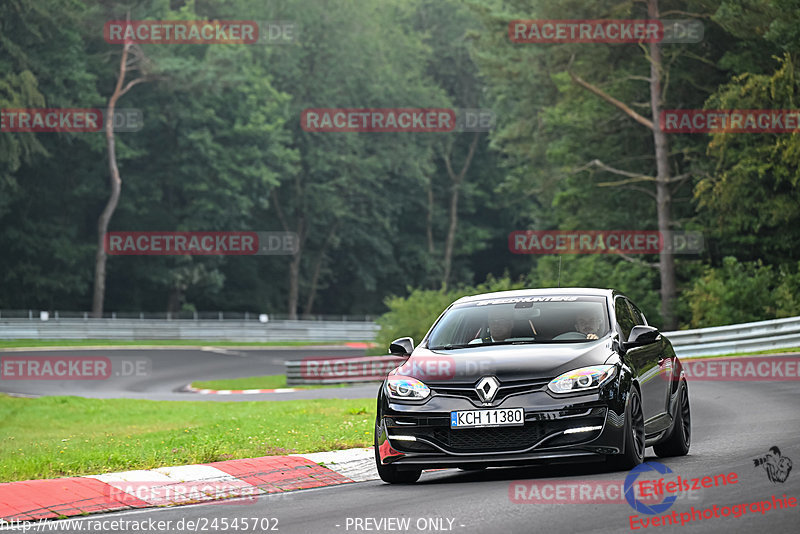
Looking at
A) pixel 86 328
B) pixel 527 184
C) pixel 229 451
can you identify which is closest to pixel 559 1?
pixel 527 184

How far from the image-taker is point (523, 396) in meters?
9.66

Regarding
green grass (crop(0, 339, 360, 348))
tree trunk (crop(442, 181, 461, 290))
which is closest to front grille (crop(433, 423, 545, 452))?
green grass (crop(0, 339, 360, 348))

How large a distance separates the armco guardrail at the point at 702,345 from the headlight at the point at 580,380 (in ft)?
65.4

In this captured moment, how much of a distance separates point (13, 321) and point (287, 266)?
26.1 metres

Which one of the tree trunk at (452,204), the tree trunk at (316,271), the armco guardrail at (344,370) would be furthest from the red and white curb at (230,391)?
the tree trunk at (452,204)

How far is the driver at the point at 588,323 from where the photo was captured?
10.8m

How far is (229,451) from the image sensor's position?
12.6 meters

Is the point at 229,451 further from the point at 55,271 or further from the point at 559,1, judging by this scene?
the point at 55,271

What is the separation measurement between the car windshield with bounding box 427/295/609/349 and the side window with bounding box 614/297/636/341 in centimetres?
19

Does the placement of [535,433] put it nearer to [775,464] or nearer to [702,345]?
[775,464]

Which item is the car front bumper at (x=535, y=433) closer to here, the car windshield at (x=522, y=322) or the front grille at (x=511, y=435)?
the front grille at (x=511, y=435)

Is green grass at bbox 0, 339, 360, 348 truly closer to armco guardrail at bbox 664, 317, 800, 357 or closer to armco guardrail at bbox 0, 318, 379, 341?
armco guardrail at bbox 0, 318, 379, 341

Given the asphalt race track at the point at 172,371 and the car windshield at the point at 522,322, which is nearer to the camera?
the car windshield at the point at 522,322

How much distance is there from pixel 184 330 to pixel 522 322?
52025 millimetres
